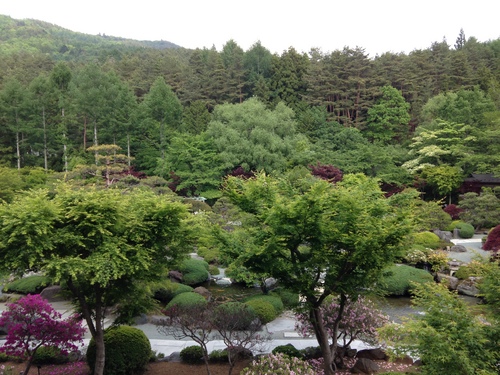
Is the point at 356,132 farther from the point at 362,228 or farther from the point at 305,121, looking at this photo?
the point at 362,228

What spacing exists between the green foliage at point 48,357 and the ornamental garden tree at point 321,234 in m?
5.08

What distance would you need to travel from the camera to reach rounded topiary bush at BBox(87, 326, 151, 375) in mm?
8594

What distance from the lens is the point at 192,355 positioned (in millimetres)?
9672

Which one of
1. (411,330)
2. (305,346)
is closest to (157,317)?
(305,346)

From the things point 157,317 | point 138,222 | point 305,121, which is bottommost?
point 157,317

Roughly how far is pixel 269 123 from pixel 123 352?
913 inches

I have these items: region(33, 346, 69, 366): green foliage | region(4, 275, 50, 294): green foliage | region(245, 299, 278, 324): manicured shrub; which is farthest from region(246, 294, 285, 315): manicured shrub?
region(4, 275, 50, 294): green foliage

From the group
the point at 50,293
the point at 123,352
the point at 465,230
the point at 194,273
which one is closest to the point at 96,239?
the point at 123,352

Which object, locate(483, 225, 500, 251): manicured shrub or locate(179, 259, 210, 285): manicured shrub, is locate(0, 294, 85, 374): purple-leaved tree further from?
locate(483, 225, 500, 251): manicured shrub

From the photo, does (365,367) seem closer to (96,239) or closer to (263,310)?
(263,310)

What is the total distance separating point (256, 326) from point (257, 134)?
21.3 m

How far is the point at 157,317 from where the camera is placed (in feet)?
41.4

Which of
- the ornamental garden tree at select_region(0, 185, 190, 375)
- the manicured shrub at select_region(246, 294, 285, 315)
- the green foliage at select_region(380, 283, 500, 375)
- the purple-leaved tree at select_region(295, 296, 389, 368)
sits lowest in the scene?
the manicured shrub at select_region(246, 294, 285, 315)

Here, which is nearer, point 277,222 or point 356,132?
point 277,222
